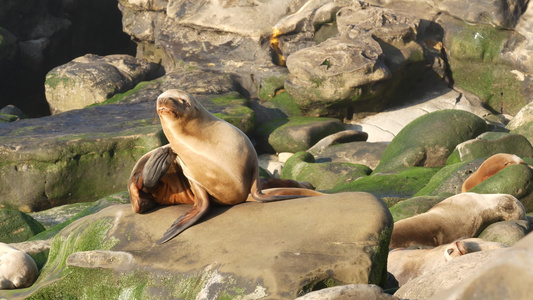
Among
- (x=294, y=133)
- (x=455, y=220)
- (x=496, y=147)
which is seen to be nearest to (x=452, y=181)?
(x=496, y=147)

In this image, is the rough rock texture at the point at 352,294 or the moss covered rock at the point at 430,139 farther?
the moss covered rock at the point at 430,139

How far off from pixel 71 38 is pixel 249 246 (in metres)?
22.6

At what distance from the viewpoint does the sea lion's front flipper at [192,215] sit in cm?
444

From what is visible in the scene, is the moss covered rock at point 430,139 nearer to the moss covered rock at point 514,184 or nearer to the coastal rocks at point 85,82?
the moss covered rock at point 514,184

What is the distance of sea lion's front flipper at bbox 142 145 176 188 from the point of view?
15.3ft

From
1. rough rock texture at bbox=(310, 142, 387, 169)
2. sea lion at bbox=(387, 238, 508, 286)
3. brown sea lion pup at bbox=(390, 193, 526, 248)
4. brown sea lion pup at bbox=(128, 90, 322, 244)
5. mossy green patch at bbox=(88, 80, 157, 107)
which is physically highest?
brown sea lion pup at bbox=(128, 90, 322, 244)

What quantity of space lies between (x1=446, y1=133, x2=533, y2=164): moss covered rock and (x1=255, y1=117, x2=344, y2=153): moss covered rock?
5354mm

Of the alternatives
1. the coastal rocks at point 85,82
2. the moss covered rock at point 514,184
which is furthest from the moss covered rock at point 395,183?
the coastal rocks at point 85,82

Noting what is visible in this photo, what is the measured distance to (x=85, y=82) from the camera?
63.5ft

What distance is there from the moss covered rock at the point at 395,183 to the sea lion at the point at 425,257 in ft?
12.4

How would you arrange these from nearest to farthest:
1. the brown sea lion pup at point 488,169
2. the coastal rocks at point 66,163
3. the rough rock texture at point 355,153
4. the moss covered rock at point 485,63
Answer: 1. the brown sea lion pup at point 488,169
2. the coastal rocks at point 66,163
3. the rough rock texture at point 355,153
4. the moss covered rock at point 485,63

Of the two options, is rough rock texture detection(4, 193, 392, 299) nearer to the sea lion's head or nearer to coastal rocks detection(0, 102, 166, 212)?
the sea lion's head

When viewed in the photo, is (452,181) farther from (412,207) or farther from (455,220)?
(455,220)

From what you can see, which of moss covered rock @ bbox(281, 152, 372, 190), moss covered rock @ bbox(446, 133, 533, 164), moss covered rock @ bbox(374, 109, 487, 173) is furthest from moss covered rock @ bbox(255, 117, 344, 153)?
moss covered rock @ bbox(446, 133, 533, 164)
